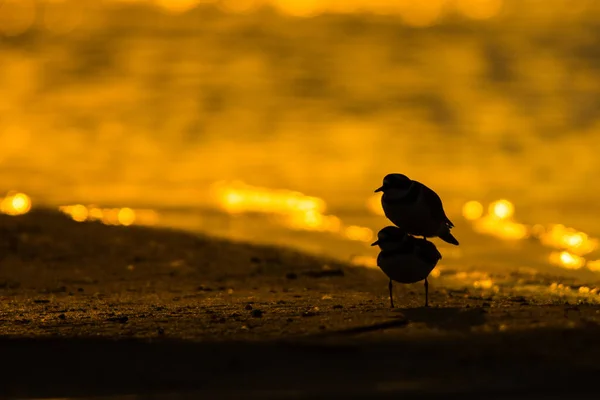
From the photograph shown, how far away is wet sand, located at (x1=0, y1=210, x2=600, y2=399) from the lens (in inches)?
309

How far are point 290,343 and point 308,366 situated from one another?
519 millimetres

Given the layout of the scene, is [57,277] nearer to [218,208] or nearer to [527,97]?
[218,208]

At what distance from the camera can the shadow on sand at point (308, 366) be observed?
774 cm

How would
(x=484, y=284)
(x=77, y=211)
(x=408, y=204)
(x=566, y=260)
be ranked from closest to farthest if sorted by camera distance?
(x=408, y=204)
(x=484, y=284)
(x=566, y=260)
(x=77, y=211)

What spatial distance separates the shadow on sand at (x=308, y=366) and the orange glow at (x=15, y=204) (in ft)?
33.1

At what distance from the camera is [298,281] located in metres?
14.2

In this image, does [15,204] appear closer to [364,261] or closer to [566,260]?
[364,261]

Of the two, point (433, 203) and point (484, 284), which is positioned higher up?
point (433, 203)

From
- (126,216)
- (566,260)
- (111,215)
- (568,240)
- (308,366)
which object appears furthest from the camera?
(126,216)

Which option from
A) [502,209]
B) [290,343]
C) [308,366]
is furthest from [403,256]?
[502,209]

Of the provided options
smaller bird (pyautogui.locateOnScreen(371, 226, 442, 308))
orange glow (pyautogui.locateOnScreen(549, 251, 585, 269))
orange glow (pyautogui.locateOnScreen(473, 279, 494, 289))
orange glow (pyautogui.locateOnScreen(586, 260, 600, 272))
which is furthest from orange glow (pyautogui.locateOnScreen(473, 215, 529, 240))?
smaller bird (pyautogui.locateOnScreen(371, 226, 442, 308))

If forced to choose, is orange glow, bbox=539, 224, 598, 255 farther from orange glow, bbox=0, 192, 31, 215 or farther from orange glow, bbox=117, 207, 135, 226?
orange glow, bbox=0, 192, 31, 215

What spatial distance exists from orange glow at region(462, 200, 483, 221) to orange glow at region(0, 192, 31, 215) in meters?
7.71

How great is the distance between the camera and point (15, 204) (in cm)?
2030
